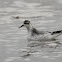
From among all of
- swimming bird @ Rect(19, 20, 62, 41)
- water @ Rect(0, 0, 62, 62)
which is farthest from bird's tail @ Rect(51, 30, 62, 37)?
water @ Rect(0, 0, 62, 62)

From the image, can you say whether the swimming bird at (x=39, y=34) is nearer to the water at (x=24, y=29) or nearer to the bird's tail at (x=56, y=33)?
the bird's tail at (x=56, y=33)

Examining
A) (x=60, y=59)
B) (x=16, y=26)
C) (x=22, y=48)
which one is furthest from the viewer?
(x=16, y=26)

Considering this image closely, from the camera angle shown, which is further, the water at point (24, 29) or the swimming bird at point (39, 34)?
the swimming bird at point (39, 34)

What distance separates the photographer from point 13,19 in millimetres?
18609

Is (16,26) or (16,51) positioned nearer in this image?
(16,51)

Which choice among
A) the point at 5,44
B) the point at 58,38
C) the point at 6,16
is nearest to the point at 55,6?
the point at 6,16

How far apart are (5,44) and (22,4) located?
554 centimetres

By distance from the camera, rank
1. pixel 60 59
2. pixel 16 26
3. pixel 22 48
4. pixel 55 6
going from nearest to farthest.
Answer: pixel 60 59, pixel 22 48, pixel 16 26, pixel 55 6

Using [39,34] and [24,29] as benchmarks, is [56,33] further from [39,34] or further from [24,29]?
[24,29]

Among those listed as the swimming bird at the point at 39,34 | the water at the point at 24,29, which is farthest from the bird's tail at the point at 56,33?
the water at the point at 24,29

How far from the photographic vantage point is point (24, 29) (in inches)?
696

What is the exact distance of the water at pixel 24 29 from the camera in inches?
573

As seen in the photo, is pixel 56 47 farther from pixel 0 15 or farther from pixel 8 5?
pixel 8 5

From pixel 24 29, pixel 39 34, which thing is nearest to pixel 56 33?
pixel 39 34
